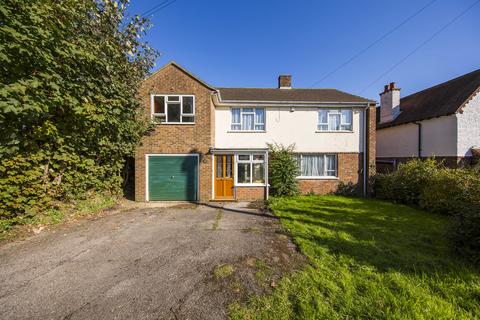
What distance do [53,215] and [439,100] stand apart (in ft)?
72.0

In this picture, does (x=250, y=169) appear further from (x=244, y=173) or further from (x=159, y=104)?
(x=159, y=104)

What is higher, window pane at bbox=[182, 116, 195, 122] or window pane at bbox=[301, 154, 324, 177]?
window pane at bbox=[182, 116, 195, 122]

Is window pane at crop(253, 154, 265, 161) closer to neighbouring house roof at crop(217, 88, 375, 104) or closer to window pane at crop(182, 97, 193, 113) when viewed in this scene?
neighbouring house roof at crop(217, 88, 375, 104)

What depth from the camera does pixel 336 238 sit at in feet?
17.3

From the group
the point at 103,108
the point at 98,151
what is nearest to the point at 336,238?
the point at 103,108

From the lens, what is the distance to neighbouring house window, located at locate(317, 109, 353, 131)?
485 inches

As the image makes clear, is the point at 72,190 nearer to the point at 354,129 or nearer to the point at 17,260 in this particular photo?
the point at 17,260

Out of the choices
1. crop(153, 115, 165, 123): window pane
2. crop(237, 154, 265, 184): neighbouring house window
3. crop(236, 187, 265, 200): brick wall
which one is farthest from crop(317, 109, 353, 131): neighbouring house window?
crop(153, 115, 165, 123): window pane

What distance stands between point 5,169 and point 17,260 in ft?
8.42

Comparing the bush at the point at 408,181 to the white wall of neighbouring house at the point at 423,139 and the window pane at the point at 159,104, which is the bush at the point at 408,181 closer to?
the white wall of neighbouring house at the point at 423,139

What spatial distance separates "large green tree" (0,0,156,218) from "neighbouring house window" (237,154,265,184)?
17.3 feet

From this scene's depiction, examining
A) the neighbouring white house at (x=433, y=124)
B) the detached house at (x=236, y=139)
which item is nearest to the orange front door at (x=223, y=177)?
the detached house at (x=236, y=139)

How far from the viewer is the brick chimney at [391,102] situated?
1645cm

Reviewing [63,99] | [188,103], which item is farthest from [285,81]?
[63,99]
